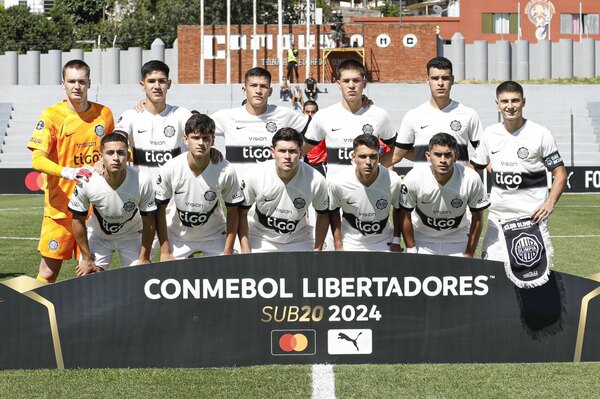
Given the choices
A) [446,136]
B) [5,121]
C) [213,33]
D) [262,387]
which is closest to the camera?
[262,387]

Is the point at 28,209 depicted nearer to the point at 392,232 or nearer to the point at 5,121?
the point at 392,232

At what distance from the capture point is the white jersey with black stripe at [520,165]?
8.96m

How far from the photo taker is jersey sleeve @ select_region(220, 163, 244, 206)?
862cm

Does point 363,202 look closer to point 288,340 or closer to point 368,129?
point 368,129

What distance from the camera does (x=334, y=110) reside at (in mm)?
9656

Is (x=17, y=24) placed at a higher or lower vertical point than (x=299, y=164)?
higher

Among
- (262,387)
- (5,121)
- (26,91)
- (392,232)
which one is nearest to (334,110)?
(392,232)

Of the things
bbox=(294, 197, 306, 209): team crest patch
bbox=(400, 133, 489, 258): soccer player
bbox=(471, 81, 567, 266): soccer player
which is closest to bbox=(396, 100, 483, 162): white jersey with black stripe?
bbox=(471, 81, 567, 266): soccer player

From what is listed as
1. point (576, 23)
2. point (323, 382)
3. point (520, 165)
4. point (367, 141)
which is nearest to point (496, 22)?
point (576, 23)

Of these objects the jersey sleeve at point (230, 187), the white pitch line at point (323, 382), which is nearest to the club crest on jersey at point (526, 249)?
the white pitch line at point (323, 382)

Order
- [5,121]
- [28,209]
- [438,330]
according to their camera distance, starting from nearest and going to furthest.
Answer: [438,330] → [28,209] → [5,121]

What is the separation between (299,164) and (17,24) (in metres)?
57.2

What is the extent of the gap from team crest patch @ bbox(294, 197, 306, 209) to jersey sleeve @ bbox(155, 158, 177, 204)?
104cm

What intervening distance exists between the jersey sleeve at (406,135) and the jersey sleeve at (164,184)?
2246mm
